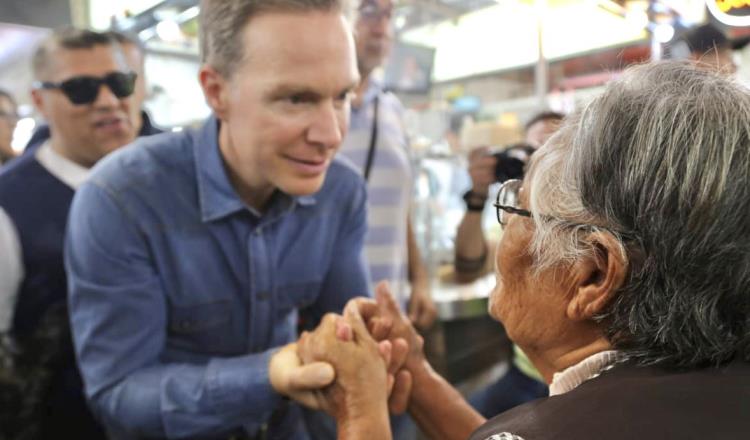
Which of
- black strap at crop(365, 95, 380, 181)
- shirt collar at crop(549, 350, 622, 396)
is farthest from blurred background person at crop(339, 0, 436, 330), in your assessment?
shirt collar at crop(549, 350, 622, 396)

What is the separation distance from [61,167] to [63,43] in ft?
0.67

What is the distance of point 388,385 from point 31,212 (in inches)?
26.1

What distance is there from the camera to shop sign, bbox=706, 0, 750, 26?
1.39 m

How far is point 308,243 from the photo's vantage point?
1.16 metres

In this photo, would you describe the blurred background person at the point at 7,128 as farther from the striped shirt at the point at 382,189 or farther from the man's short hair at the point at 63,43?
the striped shirt at the point at 382,189

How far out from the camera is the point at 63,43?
36.6 inches

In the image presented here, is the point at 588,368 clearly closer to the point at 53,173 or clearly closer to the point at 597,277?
the point at 597,277

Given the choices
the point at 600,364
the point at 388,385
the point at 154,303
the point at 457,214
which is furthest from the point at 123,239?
the point at 457,214

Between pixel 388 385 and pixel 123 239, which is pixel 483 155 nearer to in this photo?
pixel 388 385

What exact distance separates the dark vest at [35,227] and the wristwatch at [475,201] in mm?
1083

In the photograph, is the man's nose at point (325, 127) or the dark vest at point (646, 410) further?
the man's nose at point (325, 127)

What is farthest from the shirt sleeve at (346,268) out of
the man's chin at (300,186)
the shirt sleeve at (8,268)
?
the shirt sleeve at (8,268)

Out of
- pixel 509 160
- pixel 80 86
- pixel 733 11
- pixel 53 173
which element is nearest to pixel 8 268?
pixel 53 173

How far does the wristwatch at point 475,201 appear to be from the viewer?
1.67 m
